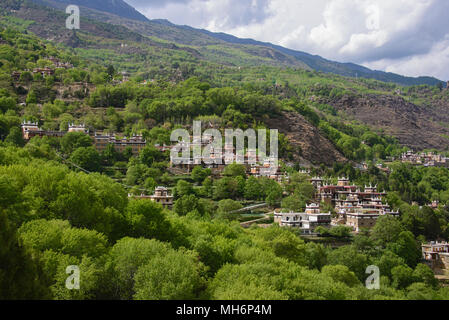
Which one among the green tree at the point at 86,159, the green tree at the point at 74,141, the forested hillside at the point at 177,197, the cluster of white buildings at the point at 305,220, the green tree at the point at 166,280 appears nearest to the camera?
the green tree at the point at 166,280

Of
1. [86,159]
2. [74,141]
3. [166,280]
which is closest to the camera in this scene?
[166,280]

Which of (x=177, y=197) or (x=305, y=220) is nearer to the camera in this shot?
(x=305, y=220)

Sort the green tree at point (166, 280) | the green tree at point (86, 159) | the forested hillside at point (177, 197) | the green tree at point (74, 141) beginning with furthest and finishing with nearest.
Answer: the green tree at point (74, 141)
the green tree at point (86, 159)
the forested hillside at point (177, 197)
the green tree at point (166, 280)

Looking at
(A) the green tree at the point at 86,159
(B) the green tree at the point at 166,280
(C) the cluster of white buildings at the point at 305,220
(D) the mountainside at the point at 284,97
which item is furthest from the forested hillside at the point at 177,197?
(C) the cluster of white buildings at the point at 305,220

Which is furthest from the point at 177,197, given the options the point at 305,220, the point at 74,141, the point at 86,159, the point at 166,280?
the point at 166,280

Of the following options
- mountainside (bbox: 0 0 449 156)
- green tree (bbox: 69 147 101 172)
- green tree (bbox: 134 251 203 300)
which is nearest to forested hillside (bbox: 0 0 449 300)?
green tree (bbox: 134 251 203 300)

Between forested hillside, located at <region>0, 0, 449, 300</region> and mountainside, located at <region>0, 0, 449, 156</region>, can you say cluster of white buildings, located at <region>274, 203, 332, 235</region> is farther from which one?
mountainside, located at <region>0, 0, 449, 156</region>

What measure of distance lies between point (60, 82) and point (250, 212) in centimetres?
5405

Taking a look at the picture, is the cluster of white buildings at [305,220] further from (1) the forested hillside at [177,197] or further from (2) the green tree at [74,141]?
(2) the green tree at [74,141]

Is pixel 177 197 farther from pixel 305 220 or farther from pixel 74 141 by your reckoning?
pixel 74 141

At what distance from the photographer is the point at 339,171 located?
78.5 m

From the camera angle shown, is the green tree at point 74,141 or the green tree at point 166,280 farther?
the green tree at point 74,141

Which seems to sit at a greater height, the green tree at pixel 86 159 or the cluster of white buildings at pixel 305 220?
the green tree at pixel 86 159

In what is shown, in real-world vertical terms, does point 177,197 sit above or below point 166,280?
above
